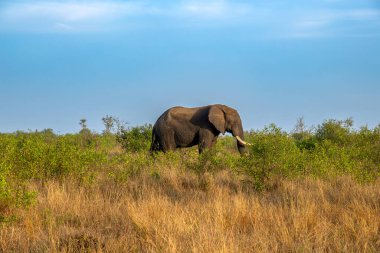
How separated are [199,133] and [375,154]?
7414mm

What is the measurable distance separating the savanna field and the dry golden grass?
0.02m

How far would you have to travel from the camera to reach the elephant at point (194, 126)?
18.3m

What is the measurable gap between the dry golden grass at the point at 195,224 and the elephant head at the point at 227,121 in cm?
825

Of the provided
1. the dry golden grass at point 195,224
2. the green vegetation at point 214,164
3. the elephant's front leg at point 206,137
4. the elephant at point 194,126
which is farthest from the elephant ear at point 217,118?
the dry golden grass at point 195,224

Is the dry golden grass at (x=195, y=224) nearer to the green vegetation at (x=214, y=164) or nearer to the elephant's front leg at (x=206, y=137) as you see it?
the green vegetation at (x=214, y=164)

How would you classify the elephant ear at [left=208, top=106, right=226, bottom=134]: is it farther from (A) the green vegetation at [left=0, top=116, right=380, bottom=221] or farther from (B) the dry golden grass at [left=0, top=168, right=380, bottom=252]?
(B) the dry golden grass at [left=0, top=168, right=380, bottom=252]

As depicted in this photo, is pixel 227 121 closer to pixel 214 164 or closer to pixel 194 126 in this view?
pixel 194 126

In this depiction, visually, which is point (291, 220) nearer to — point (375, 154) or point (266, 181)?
point (266, 181)

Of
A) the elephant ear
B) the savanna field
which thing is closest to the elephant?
the elephant ear

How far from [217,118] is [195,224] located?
452 inches

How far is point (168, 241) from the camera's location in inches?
227

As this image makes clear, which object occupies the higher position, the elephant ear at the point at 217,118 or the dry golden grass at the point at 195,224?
the elephant ear at the point at 217,118

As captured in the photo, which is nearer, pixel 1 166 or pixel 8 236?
pixel 8 236

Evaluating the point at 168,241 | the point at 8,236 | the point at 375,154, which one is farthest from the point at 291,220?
the point at 375,154
